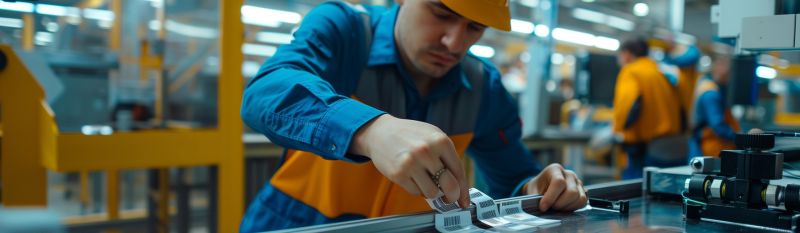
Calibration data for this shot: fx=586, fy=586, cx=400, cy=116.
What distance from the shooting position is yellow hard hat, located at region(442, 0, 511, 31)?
47.8 inches

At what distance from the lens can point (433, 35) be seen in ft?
4.42

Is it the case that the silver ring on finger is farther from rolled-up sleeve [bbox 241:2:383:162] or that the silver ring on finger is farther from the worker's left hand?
the worker's left hand

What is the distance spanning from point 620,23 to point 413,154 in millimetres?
11313

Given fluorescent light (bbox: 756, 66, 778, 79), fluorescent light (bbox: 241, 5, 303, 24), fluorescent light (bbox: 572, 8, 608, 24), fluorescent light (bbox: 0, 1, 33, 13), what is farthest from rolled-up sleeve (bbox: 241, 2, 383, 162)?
fluorescent light (bbox: 572, 8, 608, 24)

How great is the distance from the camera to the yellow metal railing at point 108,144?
2529 millimetres

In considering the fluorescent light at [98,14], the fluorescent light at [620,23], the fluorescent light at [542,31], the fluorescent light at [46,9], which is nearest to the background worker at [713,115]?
the fluorescent light at [542,31]

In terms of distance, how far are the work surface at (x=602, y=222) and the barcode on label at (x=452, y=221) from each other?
2cm

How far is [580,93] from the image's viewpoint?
5234 millimetres

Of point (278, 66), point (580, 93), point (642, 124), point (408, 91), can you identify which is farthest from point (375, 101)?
point (580, 93)

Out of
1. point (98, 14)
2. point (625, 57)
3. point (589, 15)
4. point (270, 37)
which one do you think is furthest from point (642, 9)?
point (98, 14)

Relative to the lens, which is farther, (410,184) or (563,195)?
(563,195)

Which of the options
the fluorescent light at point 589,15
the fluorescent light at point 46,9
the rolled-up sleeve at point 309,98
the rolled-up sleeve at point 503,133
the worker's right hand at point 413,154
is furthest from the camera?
the fluorescent light at point 589,15

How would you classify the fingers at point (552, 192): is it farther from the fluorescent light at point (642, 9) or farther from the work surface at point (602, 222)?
the fluorescent light at point (642, 9)

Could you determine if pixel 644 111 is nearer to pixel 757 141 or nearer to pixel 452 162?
pixel 757 141
